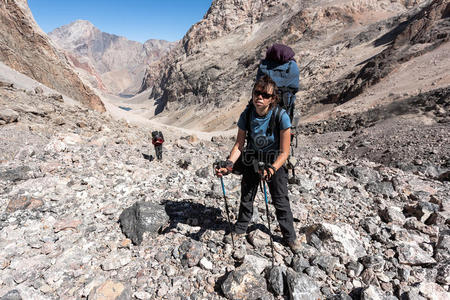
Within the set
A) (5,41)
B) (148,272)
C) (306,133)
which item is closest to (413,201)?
(148,272)

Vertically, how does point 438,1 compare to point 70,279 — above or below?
above

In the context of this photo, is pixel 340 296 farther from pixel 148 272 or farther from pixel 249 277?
pixel 148 272

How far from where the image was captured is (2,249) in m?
2.80

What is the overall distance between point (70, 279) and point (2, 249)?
1.07 meters

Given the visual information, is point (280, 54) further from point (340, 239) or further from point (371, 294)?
point (371, 294)

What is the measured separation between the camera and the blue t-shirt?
2.53m

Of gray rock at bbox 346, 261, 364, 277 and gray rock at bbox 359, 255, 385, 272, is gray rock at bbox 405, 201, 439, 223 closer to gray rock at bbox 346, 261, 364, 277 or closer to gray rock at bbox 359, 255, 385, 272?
gray rock at bbox 359, 255, 385, 272

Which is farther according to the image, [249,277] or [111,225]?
[111,225]

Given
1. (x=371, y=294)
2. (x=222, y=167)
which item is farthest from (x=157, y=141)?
(x=371, y=294)

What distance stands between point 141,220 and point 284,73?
9.38 feet

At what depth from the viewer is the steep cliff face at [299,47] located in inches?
1053

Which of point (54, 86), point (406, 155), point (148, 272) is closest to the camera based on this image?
point (148, 272)

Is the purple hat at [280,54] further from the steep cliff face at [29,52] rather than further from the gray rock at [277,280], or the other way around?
the steep cliff face at [29,52]

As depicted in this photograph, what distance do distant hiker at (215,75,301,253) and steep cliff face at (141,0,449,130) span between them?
1119 centimetres
